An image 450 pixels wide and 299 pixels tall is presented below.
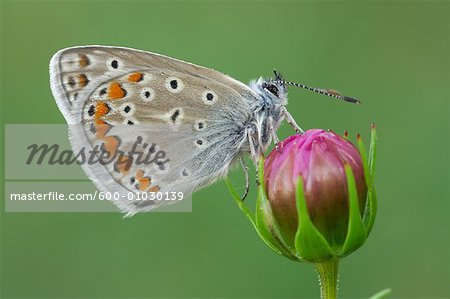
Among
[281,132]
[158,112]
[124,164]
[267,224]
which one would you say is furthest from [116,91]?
[281,132]

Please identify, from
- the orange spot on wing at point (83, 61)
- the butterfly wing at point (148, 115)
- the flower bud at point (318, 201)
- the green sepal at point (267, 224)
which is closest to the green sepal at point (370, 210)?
the flower bud at point (318, 201)

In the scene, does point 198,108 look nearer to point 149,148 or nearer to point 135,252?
point 149,148

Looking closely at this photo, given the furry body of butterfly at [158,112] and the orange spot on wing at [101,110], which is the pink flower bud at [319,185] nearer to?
the furry body of butterfly at [158,112]

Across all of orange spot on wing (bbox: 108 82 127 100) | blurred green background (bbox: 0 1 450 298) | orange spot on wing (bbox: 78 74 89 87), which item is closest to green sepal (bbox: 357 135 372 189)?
orange spot on wing (bbox: 108 82 127 100)

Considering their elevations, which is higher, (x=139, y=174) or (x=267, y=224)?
(x=139, y=174)

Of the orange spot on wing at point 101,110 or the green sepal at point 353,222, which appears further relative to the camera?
the orange spot on wing at point 101,110

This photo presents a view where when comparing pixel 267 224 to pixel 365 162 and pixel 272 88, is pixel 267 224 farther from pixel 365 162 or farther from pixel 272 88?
pixel 272 88

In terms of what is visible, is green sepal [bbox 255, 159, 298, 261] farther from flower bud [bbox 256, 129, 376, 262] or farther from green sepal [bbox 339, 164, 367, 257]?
green sepal [bbox 339, 164, 367, 257]
